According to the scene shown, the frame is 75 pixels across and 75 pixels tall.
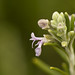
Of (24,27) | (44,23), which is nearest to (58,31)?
(44,23)

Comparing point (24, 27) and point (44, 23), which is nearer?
point (44, 23)

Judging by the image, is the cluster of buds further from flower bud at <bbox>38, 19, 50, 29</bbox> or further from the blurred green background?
the blurred green background

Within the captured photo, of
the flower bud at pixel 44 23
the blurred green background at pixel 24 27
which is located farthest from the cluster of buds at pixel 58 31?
the blurred green background at pixel 24 27

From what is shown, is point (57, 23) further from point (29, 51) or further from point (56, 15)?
point (29, 51)

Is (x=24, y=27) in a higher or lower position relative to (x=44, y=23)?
lower

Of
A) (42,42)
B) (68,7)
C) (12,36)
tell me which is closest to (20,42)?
(12,36)

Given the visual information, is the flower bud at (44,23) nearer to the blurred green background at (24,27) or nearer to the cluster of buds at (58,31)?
the cluster of buds at (58,31)

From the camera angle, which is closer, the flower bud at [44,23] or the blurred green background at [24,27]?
the flower bud at [44,23]

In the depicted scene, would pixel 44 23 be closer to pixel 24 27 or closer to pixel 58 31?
pixel 58 31
